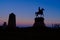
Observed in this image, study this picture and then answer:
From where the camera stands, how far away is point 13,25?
75.4 ft

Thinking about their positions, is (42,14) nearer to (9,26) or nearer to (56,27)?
(56,27)

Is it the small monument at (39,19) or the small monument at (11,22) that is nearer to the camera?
the small monument at (11,22)

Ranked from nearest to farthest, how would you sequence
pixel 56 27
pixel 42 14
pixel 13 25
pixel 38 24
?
pixel 13 25, pixel 56 27, pixel 38 24, pixel 42 14

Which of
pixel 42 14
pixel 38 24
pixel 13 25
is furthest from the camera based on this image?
pixel 42 14

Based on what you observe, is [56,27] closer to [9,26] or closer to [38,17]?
[38,17]

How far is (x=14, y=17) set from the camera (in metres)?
23.6

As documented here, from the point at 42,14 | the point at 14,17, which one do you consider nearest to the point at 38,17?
the point at 42,14

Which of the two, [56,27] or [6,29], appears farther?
[56,27]

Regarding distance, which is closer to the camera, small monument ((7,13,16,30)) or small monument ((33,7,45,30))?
small monument ((7,13,16,30))

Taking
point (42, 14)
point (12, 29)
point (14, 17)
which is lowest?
point (12, 29)

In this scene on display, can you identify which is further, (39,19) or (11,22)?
(39,19)

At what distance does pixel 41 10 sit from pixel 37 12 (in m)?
1.38

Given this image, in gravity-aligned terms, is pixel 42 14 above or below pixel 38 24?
above

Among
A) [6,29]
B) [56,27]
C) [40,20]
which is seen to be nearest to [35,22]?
[40,20]
